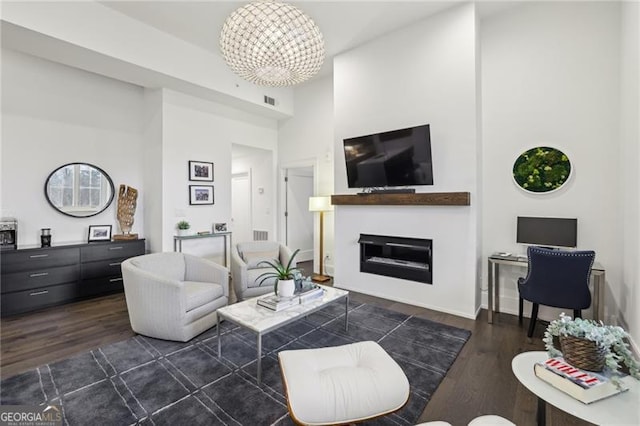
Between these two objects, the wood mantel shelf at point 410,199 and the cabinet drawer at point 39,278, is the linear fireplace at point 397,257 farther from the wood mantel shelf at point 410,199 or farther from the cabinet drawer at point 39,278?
the cabinet drawer at point 39,278

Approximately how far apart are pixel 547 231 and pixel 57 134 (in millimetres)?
6471

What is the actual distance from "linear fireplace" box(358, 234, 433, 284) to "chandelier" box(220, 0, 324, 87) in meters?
2.45

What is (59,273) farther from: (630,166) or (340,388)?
(630,166)

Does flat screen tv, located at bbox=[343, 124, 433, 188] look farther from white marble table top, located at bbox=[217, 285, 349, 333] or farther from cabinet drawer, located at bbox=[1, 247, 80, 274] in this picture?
cabinet drawer, located at bbox=[1, 247, 80, 274]

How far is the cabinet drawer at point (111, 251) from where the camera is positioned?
4.06 meters

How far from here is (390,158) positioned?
396 cm

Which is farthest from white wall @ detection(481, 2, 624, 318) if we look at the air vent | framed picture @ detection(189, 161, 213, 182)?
framed picture @ detection(189, 161, 213, 182)

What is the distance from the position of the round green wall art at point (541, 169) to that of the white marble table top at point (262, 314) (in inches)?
105

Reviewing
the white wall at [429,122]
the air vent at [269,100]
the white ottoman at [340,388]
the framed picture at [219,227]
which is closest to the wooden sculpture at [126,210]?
the framed picture at [219,227]

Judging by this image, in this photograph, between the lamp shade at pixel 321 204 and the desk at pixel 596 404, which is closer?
the desk at pixel 596 404

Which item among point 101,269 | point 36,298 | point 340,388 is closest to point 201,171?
point 101,269

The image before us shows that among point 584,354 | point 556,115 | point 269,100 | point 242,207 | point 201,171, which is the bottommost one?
point 584,354

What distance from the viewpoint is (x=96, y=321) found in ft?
10.9

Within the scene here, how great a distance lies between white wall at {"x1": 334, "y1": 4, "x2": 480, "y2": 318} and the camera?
3.45 m
